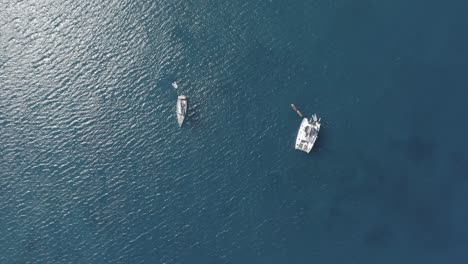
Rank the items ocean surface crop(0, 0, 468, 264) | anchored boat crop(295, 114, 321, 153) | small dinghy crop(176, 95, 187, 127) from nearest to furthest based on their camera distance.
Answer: anchored boat crop(295, 114, 321, 153), ocean surface crop(0, 0, 468, 264), small dinghy crop(176, 95, 187, 127)

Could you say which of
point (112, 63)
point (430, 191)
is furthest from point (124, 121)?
point (430, 191)

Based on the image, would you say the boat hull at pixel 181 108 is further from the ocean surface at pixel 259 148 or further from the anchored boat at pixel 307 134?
the anchored boat at pixel 307 134

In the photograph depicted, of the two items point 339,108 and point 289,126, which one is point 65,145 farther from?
point 339,108

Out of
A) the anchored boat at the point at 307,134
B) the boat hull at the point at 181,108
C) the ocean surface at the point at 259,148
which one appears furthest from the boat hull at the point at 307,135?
the boat hull at the point at 181,108

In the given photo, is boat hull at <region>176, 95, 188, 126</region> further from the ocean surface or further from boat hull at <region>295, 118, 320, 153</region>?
boat hull at <region>295, 118, 320, 153</region>

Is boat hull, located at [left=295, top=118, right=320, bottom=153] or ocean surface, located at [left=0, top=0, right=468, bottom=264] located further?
ocean surface, located at [left=0, top=0, right=468, bottom=264]

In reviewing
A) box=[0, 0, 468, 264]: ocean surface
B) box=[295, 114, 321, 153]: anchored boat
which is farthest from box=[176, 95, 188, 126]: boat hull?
box=[295, 114, 321, 153]: anchored boat

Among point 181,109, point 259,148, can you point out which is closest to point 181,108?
point 181,109
